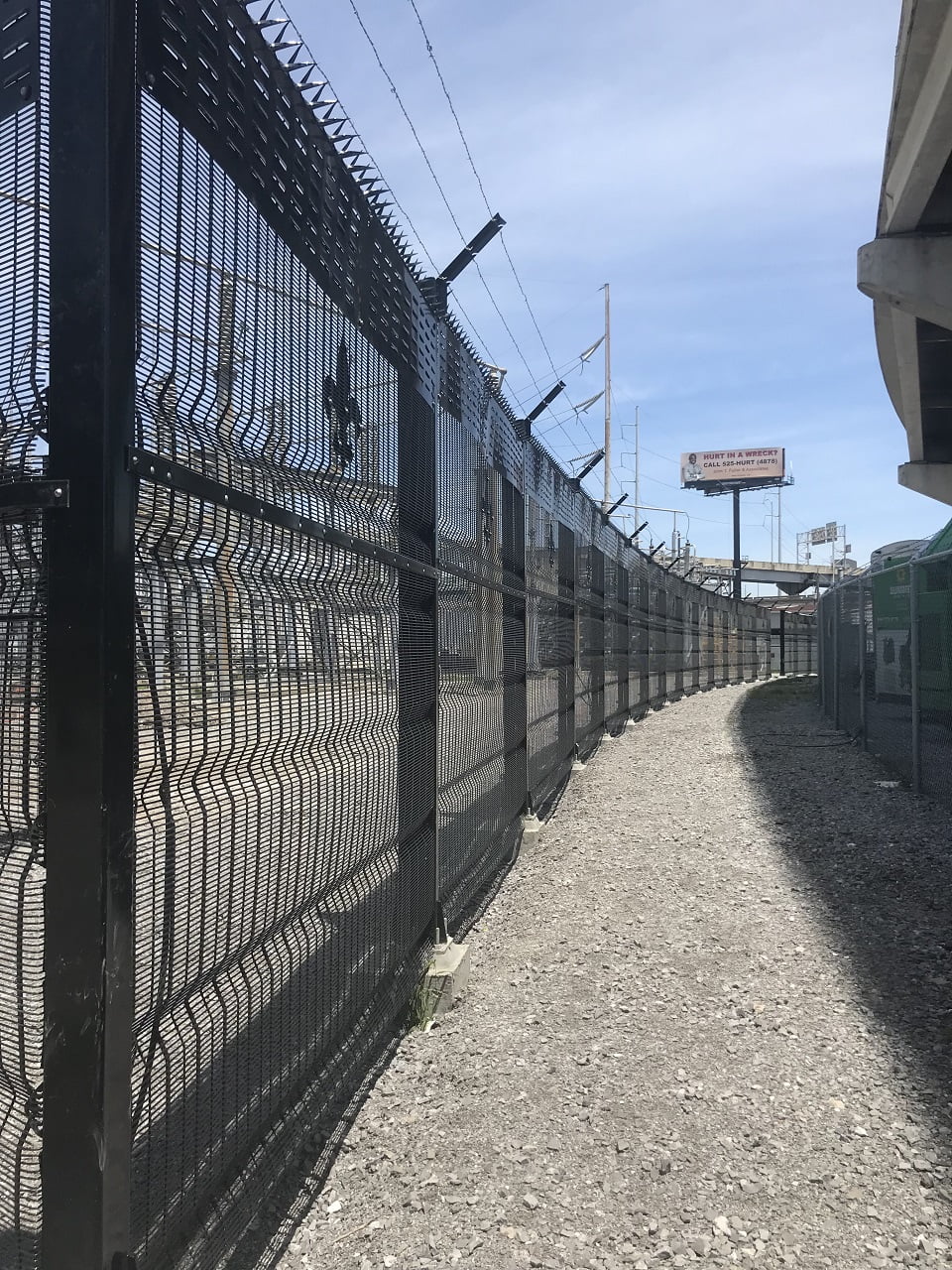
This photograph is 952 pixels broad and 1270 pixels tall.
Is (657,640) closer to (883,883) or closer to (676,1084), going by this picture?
(883,883)

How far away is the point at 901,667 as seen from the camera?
1001cm

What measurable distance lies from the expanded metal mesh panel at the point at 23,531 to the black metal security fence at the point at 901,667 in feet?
24.3

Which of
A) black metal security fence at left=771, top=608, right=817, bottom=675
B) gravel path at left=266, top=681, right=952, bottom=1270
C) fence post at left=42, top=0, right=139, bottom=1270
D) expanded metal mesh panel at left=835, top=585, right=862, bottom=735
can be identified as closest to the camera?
fence post at left=42, top=0, right=139, bottom=1270

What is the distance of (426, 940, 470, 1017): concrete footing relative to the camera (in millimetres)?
3867

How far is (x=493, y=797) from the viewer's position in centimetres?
582

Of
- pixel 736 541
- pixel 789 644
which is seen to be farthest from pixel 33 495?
pixel 736 541

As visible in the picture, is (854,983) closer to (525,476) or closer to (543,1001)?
(543,1001)

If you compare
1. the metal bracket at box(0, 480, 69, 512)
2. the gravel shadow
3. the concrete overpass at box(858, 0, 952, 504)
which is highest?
the concrete overpass at box(858, 0, 952, 504)

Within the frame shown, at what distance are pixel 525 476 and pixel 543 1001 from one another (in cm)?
419

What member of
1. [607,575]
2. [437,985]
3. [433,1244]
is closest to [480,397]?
[437,985]

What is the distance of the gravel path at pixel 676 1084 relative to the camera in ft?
8.00

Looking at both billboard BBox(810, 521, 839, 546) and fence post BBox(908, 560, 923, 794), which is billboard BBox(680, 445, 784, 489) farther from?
fence post BBox(908, 560, 923, 794)

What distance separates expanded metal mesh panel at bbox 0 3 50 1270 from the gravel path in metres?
1.11

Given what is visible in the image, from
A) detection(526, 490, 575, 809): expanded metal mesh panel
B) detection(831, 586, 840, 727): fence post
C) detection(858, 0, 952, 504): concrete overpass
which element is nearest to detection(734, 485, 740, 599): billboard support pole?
detection(858, 0, 952, 504): concrete overpass
